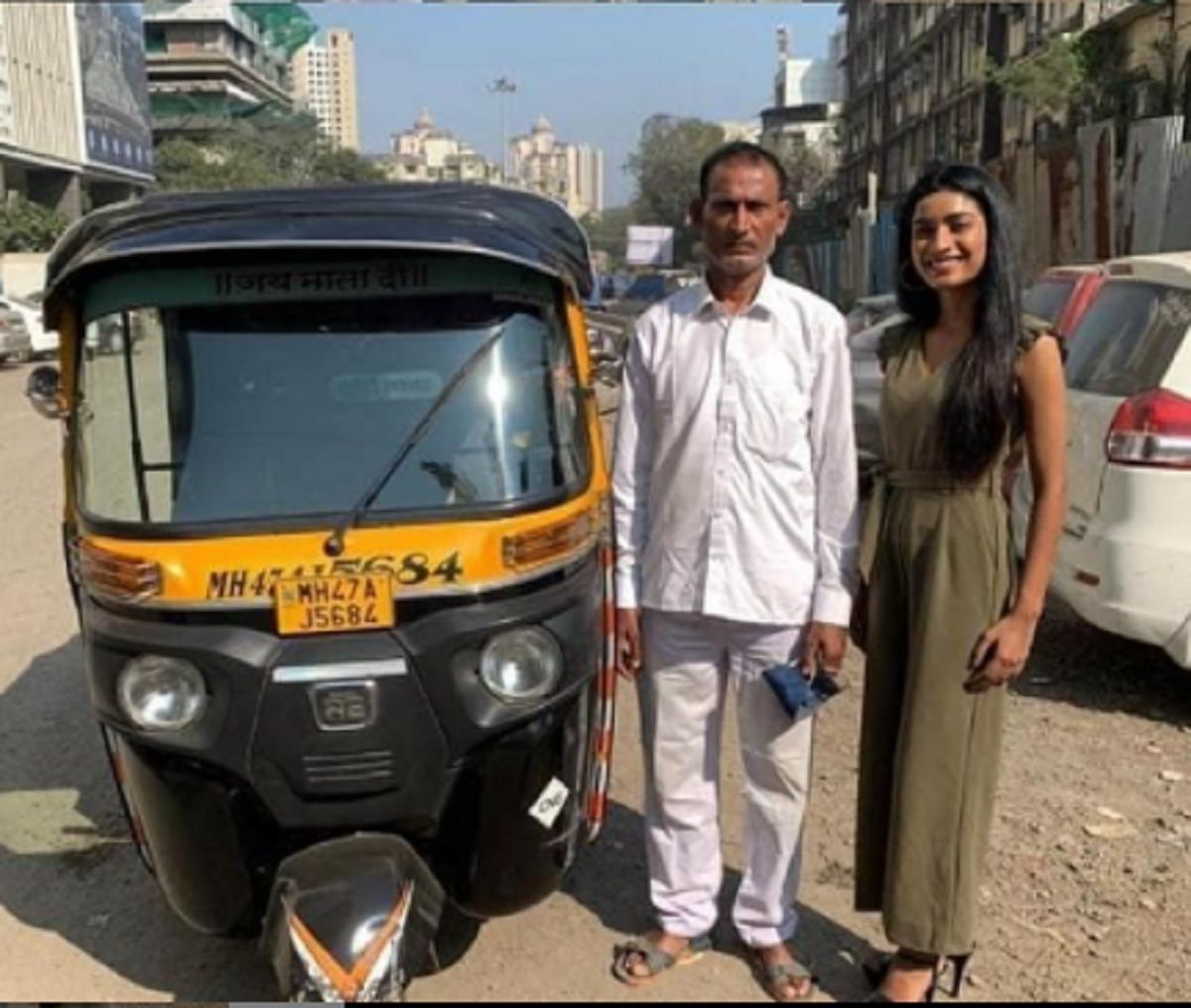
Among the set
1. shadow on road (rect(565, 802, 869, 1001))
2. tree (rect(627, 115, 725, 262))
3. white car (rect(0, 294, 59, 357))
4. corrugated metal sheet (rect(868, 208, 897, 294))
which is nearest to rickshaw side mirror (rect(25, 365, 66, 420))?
shadow on road (rect(565, 802, 869, 1001))

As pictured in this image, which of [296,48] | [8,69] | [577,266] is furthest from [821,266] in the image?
[296,48]

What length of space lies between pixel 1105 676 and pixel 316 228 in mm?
4259

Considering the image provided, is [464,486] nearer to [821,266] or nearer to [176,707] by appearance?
[176,707]

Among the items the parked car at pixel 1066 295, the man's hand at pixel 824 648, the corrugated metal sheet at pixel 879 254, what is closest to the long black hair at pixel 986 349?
the man's hand at pixel 824 648

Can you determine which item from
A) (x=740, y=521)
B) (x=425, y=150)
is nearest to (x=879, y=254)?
(x=740, y=521)

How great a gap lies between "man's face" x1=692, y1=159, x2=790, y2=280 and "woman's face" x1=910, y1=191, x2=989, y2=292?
14.2 inches

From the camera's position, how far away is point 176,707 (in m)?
2.80

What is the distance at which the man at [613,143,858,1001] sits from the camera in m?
2.98

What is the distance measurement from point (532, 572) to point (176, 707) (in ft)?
2.76

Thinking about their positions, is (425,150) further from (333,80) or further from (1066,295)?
(1066,295)

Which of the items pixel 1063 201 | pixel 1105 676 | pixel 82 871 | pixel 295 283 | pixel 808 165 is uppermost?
pixel 808 165

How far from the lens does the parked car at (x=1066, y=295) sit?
241 inches

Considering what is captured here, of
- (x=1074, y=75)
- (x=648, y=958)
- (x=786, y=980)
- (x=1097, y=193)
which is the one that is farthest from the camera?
(x=1074, y=75)

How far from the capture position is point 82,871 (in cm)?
412
